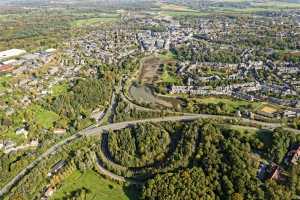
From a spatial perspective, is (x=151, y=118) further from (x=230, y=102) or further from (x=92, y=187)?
(x=92, y=187)

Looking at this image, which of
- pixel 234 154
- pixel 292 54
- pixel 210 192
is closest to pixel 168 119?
pixel 234 154

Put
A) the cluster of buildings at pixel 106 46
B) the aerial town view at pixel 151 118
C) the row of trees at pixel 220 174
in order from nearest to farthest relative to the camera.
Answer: the row of trees at pixel 220 174 < the aerial town view at pixel 151 118 < the cluster of buildings at pixel 106 46

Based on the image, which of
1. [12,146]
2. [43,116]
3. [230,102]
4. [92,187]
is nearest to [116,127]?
[43,116]

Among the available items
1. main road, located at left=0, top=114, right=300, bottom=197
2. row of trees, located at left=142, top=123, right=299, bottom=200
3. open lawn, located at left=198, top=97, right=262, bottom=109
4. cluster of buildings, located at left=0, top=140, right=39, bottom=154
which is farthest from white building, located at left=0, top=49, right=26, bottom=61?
row of trees, located at left=142, top=123, right=299, bottom=200

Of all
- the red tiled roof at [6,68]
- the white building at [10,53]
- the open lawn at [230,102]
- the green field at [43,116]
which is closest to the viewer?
the green field at [43,116]

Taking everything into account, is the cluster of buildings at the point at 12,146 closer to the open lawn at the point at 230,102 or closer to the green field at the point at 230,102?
the green field at the point at 230,102

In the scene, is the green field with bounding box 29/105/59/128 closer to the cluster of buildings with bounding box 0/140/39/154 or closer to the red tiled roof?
the cluster of buildings with bounding box 0/140/39/154

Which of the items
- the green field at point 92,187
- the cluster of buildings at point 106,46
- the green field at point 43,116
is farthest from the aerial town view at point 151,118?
the cluster of buildings at point 106,46

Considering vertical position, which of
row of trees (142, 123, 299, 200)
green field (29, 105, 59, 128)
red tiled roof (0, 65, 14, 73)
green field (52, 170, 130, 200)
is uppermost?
row of trees (142, 123, 299, 200)
